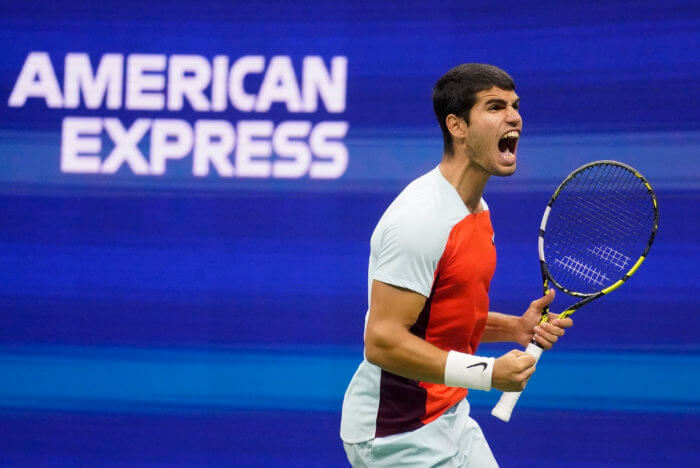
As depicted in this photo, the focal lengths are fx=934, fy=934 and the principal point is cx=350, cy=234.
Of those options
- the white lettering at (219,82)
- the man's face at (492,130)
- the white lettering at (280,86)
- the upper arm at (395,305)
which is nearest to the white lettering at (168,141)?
the white lettering at (219,82)

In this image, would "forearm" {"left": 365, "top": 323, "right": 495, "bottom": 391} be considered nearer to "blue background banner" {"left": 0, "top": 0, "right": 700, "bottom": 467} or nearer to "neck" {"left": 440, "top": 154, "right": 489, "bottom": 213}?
"neck" {"left": 440, "top": 154, "right": 489, "bottom": 213}

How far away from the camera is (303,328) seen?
12.6 ft

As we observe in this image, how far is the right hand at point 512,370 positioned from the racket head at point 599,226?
131cm

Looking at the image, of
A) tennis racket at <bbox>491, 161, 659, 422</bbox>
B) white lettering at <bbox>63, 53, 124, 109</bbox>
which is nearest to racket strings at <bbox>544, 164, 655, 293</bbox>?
tennis racket at <bbox>491, 161, 659, 422</bbox>

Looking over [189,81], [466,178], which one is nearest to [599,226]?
[466,178]

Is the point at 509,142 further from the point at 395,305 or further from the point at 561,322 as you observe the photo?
the point at 395,305

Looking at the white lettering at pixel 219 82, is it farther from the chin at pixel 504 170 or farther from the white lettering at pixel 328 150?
the chin at pixel 504 170

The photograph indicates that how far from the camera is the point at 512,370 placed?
7.20 ft

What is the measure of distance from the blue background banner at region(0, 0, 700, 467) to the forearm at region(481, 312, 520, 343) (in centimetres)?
99

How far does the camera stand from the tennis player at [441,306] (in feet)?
7.29

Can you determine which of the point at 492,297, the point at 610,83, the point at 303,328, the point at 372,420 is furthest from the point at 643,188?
the point at 372,420

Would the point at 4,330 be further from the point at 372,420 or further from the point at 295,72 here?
the point at 372,420

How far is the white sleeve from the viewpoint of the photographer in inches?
87.2

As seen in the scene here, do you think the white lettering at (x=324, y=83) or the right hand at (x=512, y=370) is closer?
the right hand at (x=512, y=370)
